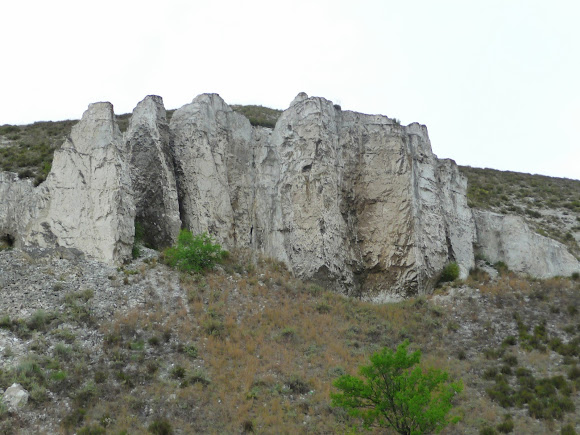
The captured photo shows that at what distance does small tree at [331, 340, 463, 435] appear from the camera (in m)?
15.8

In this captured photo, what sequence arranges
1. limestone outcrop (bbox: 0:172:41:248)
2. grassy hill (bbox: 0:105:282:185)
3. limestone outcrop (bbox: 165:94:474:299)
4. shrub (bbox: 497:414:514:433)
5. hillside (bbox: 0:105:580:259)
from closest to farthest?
shrub (bbox: 497:414:514:433), limestone outcrop (bbox: 0:172:41:248), limestone outcrop (bbox: 165:94:474:299), grassy hill (bbox: 0:105:282:185), hillside (bbox: 0:105:580:259)

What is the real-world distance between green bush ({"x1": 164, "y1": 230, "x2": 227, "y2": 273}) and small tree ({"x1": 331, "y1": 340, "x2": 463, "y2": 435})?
363 inches

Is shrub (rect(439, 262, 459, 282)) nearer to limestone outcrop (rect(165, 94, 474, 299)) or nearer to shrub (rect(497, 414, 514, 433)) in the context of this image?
limestone outcrop (rect(165, 94, 474, 299))

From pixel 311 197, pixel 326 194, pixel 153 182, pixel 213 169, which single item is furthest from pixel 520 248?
pixel 153 182

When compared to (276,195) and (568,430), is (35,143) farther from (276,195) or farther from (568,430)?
(568,430)

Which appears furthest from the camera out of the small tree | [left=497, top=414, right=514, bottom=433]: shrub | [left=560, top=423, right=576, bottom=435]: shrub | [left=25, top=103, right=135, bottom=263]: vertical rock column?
[left=25, top=103, right=135, bottom=263]: vertical rock column

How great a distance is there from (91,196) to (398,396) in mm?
15028

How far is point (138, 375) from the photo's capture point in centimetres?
1811

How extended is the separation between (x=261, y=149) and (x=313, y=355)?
11.8 metres

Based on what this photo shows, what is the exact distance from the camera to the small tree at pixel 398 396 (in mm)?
15773

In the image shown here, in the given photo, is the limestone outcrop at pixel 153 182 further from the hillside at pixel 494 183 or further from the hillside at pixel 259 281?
the hillside at pixel 494 183

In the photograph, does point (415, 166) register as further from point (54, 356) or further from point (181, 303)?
point (54, 356)

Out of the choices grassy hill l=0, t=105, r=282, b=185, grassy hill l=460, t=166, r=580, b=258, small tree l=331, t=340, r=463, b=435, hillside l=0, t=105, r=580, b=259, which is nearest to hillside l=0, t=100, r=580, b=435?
grassy hill l=0, t=105, r=282, b=185

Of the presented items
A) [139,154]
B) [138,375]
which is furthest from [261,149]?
[138,375]
